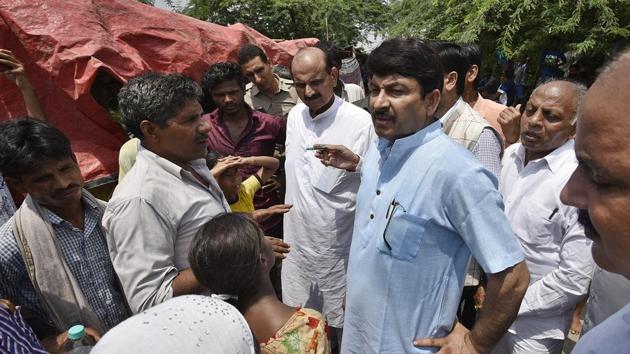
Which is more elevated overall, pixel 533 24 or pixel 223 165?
pixel 533 24

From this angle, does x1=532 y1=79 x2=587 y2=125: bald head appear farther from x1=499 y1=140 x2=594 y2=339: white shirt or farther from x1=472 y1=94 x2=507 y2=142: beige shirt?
x1=472 y1=94 x2=507 y2=142: beige shirt

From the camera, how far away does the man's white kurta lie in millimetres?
2760

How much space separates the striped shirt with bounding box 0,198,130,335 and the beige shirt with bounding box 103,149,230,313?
220 mm

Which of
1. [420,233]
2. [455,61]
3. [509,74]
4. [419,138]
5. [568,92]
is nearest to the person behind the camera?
[420,233]

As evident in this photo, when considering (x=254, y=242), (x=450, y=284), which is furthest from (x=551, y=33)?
(x=254, y=242)

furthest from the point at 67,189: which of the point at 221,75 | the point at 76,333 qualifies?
the point at 221,75

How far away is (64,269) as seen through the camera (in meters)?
1.77

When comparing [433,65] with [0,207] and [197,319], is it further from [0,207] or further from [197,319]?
[0,207]

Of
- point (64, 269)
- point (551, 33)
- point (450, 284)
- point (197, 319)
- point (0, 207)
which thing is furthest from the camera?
point (551, 33)

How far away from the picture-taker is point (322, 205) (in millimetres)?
2773

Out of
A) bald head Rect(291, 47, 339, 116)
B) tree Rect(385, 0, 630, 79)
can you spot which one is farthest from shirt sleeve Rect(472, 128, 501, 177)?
tree Rect(385, 0, 630, 79)

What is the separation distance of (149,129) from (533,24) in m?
5.51

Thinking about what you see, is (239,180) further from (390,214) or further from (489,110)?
(489,110)

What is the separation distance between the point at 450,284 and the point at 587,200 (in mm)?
816
